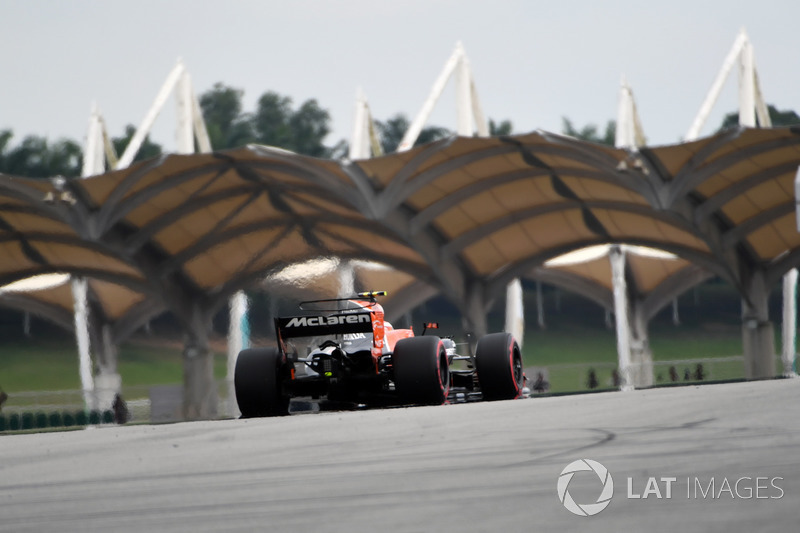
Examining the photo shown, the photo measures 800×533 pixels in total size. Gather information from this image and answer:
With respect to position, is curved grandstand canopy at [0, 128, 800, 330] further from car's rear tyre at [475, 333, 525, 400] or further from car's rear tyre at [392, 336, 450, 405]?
car's rear tyre at [392, 336, 450, 405]

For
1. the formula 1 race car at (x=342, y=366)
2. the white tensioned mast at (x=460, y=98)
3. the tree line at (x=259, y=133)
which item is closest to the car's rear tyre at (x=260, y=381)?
Answer: the formula 1 race car at (x=342, y=366)

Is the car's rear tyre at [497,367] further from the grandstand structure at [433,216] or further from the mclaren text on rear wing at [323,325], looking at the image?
the grandstand structure at [433,216]

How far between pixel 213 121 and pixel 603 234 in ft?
278

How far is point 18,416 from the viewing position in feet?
116

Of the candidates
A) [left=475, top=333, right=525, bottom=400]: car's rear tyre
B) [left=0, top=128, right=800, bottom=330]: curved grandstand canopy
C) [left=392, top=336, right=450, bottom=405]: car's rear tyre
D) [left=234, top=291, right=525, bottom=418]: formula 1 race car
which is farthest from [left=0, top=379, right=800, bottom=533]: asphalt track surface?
[left=0, top=128, right=800, bottom=330]: curved grandstand canopy

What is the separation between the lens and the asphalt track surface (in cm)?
427

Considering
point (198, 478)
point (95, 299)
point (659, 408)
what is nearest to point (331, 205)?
point (95, 299)

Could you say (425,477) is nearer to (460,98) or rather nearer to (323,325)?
(323,325)

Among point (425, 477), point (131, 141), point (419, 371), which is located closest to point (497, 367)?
point (419, 371)

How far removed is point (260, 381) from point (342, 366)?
45.1 inches

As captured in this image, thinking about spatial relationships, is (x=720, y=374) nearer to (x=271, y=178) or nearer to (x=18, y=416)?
(x=271, y=178)

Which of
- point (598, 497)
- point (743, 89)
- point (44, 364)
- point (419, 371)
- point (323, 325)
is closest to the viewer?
point (598, 497)

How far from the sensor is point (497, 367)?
16297mm

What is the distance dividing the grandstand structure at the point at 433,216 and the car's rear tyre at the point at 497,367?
1583 cm
